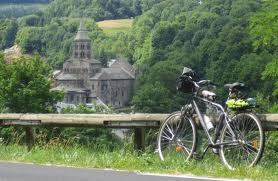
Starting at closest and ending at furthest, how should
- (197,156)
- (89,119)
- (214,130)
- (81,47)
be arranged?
(214,130), (197,156), (89,119), (81,47)

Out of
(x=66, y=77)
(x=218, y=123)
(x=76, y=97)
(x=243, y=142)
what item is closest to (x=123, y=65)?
(x=66, y=77)

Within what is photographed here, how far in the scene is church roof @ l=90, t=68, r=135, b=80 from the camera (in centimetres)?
18220

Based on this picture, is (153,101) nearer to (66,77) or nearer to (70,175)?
(66,77)

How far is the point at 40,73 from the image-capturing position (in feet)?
190

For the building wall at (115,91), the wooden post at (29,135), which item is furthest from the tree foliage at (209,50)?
the wooden post at (29,135)

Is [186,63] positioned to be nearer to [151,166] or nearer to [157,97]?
[157,97]

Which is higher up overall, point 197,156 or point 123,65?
point 197,156

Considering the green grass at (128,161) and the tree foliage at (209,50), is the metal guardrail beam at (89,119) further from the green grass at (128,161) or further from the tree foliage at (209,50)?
the tree foliage at (209,50)

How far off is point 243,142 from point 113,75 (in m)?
177

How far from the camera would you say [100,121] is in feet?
36.4

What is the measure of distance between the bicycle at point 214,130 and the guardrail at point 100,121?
38 centimetres

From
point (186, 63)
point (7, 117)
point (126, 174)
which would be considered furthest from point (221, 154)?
point (186, 63)

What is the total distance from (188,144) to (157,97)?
90.6 m

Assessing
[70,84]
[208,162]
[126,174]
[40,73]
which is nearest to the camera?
[126,174]
